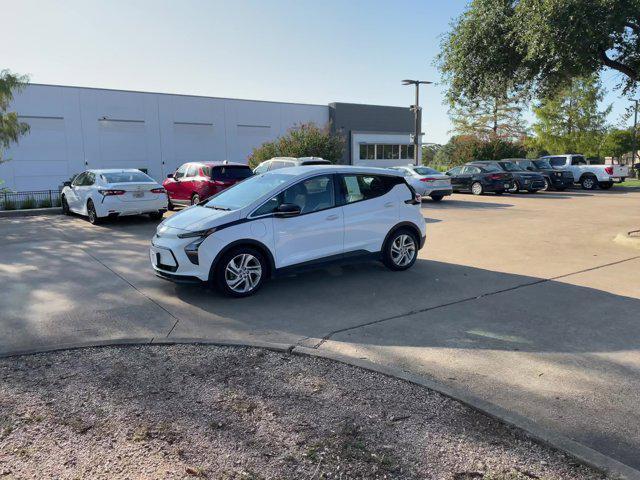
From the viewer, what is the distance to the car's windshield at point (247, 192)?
7074mm

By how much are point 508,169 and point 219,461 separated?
24.9 meters

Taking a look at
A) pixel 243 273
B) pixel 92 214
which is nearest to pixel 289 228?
pixel 243 273

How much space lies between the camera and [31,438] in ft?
10.9

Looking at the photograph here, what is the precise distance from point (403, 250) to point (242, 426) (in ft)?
16.9

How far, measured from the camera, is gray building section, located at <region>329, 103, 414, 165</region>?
4747 centimetres

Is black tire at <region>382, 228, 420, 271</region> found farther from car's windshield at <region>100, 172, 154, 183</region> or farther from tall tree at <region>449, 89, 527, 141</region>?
tall tree at <region>449, 89, 527, 141</region>

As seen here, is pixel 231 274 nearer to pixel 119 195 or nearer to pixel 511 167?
pixel 119 195

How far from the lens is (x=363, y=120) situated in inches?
1951

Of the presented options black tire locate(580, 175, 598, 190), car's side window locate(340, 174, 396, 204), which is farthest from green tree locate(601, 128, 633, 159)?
car's side window locate(340, 174, 396, 204)

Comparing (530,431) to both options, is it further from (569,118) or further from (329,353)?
(569,118)

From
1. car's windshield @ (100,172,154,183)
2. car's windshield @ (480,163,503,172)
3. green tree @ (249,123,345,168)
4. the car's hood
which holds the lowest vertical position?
the car's hood

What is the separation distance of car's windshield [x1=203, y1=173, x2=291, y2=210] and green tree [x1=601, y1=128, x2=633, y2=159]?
158 feet

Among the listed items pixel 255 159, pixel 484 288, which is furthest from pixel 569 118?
pixel 484 288

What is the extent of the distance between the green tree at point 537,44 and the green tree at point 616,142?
41.2 m
